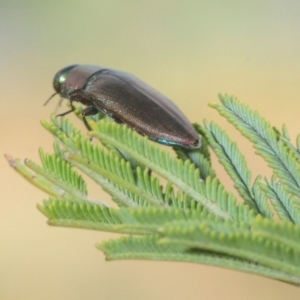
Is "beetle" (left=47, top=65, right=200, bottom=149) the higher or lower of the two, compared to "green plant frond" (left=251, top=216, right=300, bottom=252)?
higher

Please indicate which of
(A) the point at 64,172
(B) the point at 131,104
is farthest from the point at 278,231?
(B) the point at 131,104

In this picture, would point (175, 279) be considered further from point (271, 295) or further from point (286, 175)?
point (286, 175)

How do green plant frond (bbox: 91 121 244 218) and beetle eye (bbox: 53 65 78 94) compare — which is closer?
green plant frond (bbox: 91 121 244 218)

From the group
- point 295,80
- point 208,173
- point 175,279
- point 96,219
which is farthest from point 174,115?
point 295,80

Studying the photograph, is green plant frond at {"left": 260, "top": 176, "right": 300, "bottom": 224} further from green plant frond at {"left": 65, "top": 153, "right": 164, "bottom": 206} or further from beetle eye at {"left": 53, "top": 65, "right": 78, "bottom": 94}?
beetle eye at {"left": 53, "top": 65, "right": 78, "bottom": 94}

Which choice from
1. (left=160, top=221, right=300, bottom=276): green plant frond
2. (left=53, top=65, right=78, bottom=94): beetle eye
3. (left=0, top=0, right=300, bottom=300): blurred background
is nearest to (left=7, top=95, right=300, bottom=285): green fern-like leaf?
(left=160, top=221, right=300, bottom=276): green plant frond

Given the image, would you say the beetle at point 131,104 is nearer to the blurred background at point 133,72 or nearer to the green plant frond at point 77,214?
the green plant frond at point 77,214

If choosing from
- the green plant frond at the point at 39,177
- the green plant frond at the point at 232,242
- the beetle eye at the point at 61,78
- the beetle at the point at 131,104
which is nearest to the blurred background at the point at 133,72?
the beetle eye at the point at 61,78
